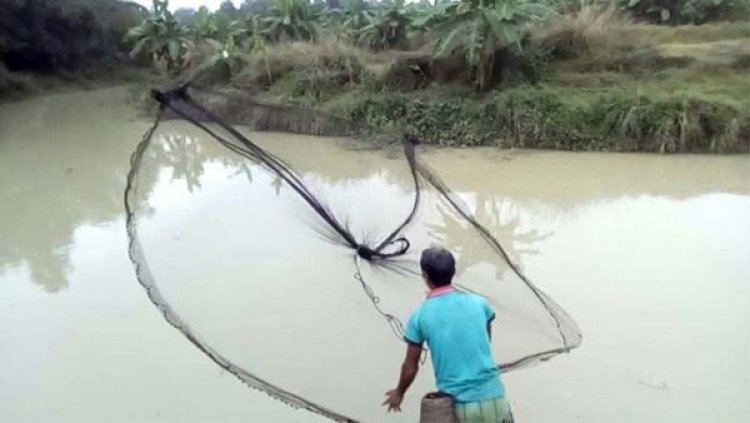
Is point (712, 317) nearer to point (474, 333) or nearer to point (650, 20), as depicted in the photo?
point (474, 333)

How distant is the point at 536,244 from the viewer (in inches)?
246

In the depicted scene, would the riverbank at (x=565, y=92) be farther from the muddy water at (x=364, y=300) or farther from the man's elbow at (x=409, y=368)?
the man's elbow at (x=409, y=368)

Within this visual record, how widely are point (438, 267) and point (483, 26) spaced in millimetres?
8966

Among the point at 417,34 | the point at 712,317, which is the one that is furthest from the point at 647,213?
the point at 417,34

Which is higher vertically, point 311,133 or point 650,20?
point 650,20

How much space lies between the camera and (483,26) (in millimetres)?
10820

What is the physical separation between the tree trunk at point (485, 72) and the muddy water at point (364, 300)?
2.62m

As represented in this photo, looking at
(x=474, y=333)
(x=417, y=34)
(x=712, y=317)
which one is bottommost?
(x=712, y=317)

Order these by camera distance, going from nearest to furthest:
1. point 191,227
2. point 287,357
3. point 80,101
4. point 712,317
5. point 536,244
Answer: point 287,357, point 712,317, point 191,227, point 536,244, point 80,101

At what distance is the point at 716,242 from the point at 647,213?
1.22 m

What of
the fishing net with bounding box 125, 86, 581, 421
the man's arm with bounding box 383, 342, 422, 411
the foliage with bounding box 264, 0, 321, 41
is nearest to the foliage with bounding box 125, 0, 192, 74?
the foliage with bounding box 264, 0, 321, 41

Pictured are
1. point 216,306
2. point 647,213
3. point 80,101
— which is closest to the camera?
point 216,306

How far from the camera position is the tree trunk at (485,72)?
11312mm

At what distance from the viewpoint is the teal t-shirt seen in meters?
2.48
